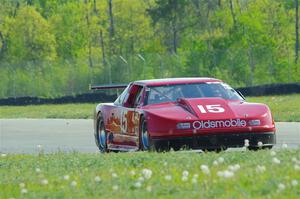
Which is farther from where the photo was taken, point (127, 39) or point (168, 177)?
point (127, 39)

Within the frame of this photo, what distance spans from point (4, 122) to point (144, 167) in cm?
1969

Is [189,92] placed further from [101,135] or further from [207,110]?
[101,135]

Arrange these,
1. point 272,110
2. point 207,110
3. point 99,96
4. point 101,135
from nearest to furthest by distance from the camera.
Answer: point 207,110, point 101,135, point 272,110, point 99,96

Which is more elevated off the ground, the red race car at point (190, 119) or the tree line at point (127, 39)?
the red race car at point (190, 119)

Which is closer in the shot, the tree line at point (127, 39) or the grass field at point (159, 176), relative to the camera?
the grass field at point (159, 176)

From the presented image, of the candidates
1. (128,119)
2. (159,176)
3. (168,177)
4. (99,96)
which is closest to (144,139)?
(128,119)

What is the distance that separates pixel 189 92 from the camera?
17.0 meters

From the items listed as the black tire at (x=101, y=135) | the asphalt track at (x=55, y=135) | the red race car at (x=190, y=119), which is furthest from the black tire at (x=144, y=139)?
the asphalt track at (x=55, y=135)

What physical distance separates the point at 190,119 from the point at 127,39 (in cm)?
6355

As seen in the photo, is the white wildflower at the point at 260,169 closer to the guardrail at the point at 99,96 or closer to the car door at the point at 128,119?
the car door at the point at 128,119

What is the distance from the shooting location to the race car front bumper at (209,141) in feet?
51.0

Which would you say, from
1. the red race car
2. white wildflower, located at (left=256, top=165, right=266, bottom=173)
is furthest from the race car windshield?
white wildflower, located at (left=256, top=165, right=266, bottom=173)

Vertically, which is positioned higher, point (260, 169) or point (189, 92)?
point (260, 169)

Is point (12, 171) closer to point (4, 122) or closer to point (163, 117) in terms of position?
point (163, 117)
